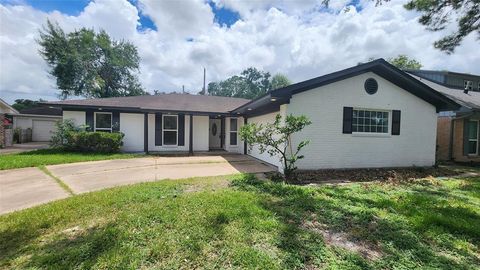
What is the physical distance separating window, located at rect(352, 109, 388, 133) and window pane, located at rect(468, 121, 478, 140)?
6.33 meters

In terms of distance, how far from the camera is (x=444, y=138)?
39.4 feet

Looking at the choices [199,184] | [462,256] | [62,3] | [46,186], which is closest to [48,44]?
[62,3]

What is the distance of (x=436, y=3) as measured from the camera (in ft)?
30.0

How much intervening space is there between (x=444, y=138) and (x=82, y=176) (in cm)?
1605

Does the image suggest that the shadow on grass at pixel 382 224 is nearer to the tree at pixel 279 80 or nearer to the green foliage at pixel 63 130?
the green foliage at pixel 63 130

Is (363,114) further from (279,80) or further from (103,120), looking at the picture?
(279,80)

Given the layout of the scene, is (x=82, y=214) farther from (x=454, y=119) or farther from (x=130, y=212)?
(x=454, y=119)

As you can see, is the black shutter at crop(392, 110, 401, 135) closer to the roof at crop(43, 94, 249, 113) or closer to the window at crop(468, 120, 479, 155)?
the window at crop(468, 120, 479, 155)

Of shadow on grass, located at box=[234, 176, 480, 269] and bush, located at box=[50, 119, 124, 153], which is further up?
bush, located at box=[50, 119, 124, 153]

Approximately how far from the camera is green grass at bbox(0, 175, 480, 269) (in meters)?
2.73

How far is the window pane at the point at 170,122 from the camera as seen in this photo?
531 inches

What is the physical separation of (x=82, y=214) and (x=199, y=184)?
2.58 metres

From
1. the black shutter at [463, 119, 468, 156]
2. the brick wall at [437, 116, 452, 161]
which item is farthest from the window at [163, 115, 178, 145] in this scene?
the black shutter at [463, 119, 468, 156]

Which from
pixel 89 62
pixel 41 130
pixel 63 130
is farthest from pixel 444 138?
pixel 89 62
